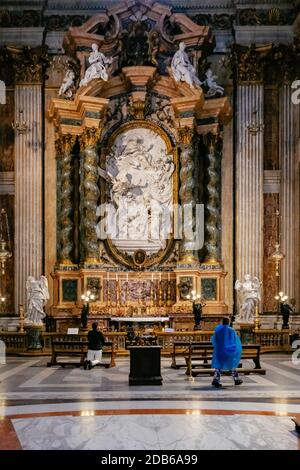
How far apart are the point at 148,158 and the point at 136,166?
1.62 feet

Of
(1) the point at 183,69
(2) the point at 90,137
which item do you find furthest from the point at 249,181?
(2) the point at 90,137

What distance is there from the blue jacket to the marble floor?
477mm

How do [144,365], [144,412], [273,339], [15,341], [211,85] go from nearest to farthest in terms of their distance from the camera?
[144,412]
[144,365]
[15,341]
[273,339]
[211,85]

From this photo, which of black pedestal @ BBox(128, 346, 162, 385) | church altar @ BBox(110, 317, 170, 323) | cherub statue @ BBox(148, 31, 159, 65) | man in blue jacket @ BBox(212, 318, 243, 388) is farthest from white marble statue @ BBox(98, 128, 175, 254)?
man in blue jacket @ BBox(212, 318, 243, 388)

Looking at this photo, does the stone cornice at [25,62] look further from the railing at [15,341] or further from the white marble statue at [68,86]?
the railing at [15,341]

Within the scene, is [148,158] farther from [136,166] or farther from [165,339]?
[165,339]

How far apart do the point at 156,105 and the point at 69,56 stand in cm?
343

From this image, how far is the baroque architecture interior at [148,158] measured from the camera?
987 inches

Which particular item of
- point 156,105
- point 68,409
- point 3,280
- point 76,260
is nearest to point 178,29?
point 156,105

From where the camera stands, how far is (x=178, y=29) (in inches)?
1024

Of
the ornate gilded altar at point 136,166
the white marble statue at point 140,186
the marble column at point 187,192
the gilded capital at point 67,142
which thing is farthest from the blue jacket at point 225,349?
the gilded capital at point 67,142

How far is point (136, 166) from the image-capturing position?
2623 centimetres

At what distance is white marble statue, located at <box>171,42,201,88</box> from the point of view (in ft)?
81.5

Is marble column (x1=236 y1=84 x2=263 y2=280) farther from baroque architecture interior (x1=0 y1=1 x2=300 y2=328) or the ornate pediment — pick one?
the ornate pediment
